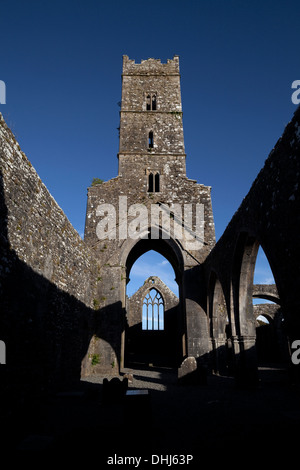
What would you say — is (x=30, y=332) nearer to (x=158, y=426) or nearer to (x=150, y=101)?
(x=158, y=426)

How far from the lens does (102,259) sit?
13.3 meters

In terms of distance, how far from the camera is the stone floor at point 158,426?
345 cm

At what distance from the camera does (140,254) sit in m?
18.7

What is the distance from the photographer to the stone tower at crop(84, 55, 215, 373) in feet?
40.8

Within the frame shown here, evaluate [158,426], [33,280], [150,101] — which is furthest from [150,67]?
[158,426]

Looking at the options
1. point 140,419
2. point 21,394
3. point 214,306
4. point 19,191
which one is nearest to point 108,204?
point 214,306

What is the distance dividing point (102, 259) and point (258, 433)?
400 inches

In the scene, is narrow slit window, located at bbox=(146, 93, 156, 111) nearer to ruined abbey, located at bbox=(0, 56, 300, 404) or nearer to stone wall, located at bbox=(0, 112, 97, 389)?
ruined abbey, located at bbox=(0, 56, 300, 404)

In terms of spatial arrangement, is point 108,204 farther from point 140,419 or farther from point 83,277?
point 140,419

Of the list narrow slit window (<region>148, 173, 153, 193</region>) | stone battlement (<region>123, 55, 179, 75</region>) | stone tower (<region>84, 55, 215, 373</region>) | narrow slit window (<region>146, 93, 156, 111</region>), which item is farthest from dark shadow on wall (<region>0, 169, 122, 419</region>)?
stone battlement (<region>123, 55, 179, 75</region>)

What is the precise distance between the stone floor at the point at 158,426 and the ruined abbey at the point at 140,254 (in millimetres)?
889

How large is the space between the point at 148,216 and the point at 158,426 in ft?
35.1

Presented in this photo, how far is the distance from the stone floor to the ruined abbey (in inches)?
35.0

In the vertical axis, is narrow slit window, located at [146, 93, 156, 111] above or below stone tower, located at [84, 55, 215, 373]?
above
